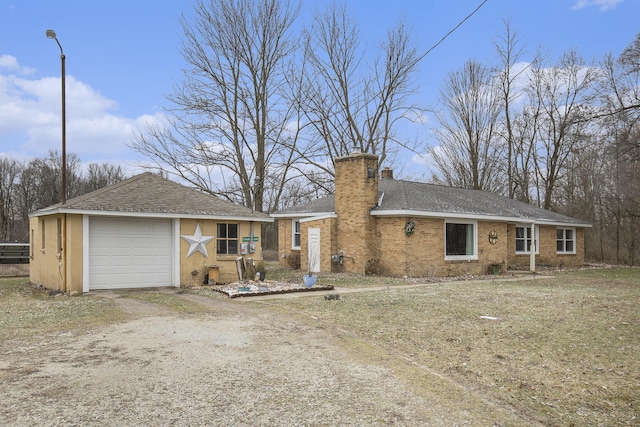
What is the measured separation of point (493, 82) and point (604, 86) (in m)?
11.4

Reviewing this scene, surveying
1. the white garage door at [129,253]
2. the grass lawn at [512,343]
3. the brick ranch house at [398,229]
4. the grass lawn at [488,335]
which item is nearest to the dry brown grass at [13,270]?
the grass lawn at [488,335]

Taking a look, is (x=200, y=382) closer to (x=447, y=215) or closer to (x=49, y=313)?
(x=49, y=313)

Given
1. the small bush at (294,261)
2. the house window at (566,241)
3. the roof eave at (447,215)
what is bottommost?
the small bush at (294,261)

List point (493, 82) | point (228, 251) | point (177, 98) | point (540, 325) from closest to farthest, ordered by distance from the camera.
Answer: point (540, 325)
point (228, 251)
point (177, 98)
point (493, 82)

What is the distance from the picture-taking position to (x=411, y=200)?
17969 millimetres

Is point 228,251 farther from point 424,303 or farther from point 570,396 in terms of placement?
point 570,396

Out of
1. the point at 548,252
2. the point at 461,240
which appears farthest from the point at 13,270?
the point at 548,252

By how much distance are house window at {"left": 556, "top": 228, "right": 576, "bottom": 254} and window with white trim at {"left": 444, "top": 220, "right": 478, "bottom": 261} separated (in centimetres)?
833

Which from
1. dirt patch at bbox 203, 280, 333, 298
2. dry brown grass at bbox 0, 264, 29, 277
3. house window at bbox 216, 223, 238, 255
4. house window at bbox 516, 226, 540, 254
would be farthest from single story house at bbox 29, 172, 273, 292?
house window at bbox 516, 226, 540, 254

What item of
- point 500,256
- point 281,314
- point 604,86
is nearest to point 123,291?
point 281,314

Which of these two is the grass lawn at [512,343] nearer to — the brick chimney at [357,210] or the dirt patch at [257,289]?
the dirt patch at [257,289]

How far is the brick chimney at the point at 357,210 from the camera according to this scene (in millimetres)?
17781

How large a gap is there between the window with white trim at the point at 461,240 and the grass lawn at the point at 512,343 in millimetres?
5642

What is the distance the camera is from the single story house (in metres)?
12.7
